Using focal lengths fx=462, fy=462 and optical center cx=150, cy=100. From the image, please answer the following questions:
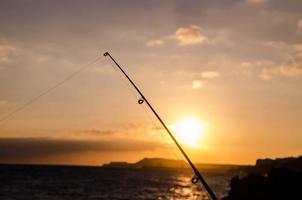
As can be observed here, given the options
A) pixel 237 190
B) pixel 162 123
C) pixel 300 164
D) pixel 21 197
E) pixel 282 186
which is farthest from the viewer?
pixel 300 164

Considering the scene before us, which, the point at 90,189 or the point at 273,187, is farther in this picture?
the point at 90,189

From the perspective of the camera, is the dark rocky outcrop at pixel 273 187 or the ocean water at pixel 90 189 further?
the ocean water at pixel 90 189

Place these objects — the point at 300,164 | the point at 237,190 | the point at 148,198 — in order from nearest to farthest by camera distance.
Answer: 1. the point at 237,190
2. the point at 148,198
3. the point at 300,164

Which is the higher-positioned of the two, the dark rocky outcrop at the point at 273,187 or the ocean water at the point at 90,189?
the ocean water at the point at 90,189

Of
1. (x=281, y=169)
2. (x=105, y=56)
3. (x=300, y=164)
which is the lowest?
(x=281, y=169)

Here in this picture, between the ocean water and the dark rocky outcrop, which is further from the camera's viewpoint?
the ocean water

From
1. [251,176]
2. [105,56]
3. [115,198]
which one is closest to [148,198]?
[115,198]

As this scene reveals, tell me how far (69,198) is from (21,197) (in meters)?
6.35

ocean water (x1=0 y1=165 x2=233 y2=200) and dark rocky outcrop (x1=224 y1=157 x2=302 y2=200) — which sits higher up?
ocean water (x1=0 y1=165 x2=233 y2=200)

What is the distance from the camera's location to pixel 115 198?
65062 millimetres

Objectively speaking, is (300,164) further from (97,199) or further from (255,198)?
(255,198)

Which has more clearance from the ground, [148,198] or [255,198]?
[148,198]

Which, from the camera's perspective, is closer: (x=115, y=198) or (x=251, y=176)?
(x=251, y=176)

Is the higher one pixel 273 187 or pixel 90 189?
pixel 90 189
